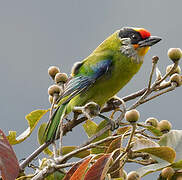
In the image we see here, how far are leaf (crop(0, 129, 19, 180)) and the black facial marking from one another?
1835mm

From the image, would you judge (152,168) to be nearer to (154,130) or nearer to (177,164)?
(177,164)

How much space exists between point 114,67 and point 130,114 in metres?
1.26

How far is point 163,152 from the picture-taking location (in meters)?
1.42

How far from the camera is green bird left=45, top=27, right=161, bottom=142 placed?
2.49 meters

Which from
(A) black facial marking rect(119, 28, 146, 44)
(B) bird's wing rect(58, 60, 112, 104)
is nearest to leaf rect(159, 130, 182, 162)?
(B) bird's wing rect(58, 60, 112, 104)

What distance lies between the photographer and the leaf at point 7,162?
1.20 metres

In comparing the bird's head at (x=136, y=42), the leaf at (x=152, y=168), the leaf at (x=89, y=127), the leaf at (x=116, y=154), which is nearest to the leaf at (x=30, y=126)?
the leaf at (x=89, y=127)

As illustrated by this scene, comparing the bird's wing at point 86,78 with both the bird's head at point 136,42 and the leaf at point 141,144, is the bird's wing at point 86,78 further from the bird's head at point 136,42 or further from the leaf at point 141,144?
the leaf at point 141,144

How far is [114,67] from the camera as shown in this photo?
2760 millimetres

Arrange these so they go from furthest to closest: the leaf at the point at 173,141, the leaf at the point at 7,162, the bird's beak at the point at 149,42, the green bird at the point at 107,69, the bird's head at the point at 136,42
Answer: the bird's head at the point at 136,42 → the bird's beak at the point at 149,42 → the green bird at the point at 107,69 → the leaf at the point at 173,141 → the leaf at the point at 7,162

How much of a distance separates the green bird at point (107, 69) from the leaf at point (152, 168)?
2.98 feet

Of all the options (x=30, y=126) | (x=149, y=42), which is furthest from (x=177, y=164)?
(x=149, y=42)

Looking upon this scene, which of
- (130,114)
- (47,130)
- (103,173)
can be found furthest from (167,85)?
(103,173)

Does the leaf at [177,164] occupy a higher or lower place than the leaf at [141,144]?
lower
